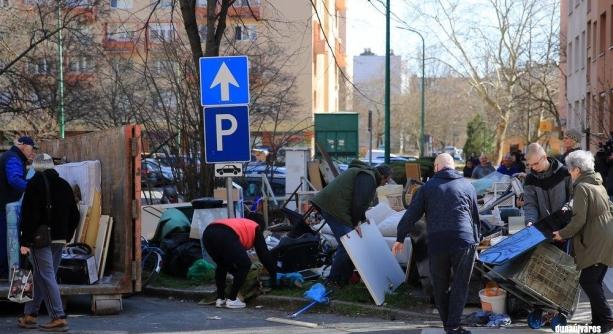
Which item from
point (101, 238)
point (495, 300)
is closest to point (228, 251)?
point (101, 238)

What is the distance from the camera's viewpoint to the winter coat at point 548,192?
361 inches

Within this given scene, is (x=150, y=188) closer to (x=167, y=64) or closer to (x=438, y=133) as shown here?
(x=167, y=64)

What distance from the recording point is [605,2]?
114ft

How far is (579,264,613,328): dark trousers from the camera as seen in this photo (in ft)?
26.8

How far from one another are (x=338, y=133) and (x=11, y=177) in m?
18.9

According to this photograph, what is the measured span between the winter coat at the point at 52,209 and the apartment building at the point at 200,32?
6.15 m

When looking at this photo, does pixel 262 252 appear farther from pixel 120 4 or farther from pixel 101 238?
pixel 120 4

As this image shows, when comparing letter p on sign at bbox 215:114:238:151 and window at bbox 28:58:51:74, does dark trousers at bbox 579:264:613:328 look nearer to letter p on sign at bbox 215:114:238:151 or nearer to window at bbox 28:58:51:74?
letter p on sign at bbox 215:114:238:151

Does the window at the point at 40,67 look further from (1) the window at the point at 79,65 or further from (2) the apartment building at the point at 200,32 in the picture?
(1) the window at the point at 79,65

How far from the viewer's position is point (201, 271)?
11.9 m

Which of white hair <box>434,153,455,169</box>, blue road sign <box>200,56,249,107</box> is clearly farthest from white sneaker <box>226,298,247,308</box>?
white hair <box>434,153,455,169</box>

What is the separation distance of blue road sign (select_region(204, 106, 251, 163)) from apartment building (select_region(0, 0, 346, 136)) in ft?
13.0

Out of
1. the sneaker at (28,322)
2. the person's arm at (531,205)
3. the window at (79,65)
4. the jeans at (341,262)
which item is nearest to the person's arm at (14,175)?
the sneaker at (28,322)

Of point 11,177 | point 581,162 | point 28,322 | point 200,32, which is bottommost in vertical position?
point 28,322
